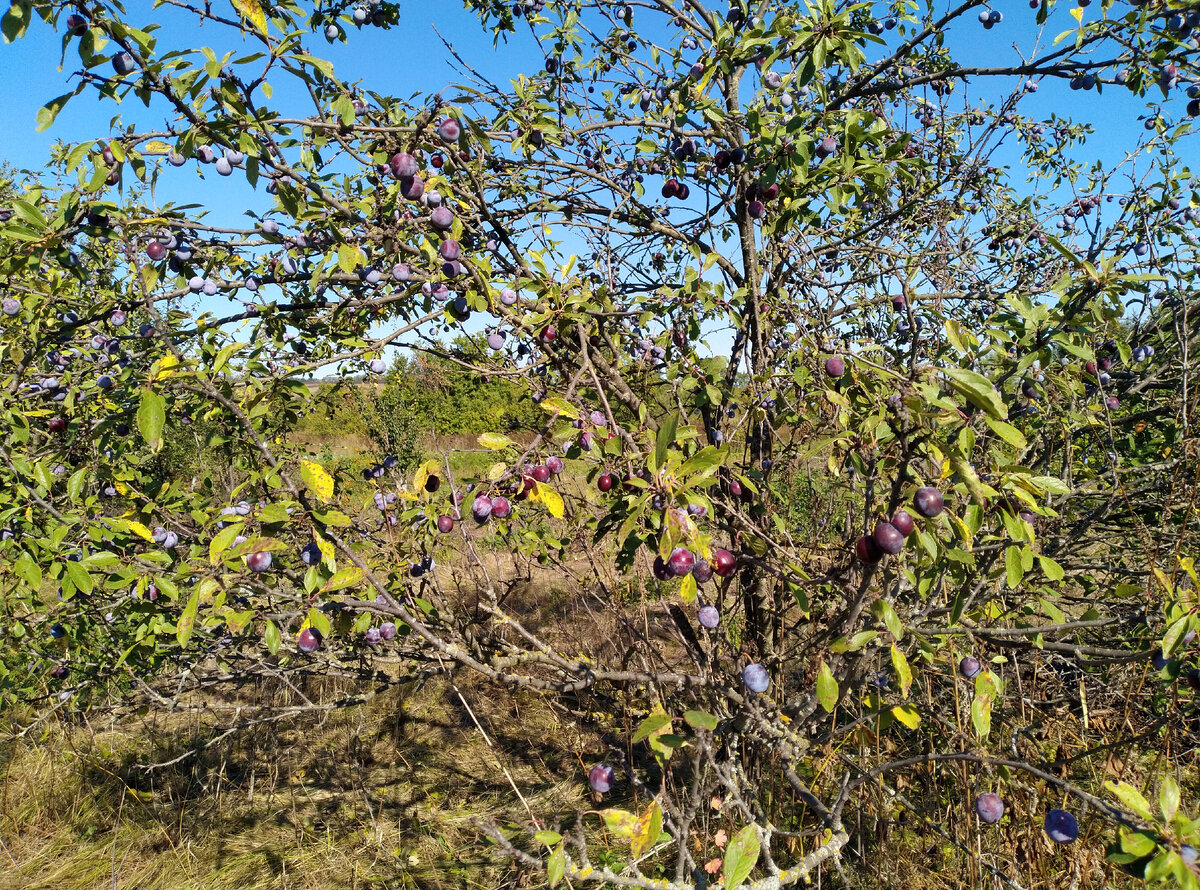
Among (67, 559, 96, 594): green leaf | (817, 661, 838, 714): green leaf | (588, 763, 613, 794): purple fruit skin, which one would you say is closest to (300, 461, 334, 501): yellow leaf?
(67, 559, 96, 594): green leaf

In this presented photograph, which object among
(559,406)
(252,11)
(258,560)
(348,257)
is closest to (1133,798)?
(559,406)

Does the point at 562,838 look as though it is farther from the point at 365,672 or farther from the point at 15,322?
the point at 15,322

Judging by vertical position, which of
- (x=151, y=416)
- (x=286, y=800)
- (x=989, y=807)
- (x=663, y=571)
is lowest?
(x=286, y=800)

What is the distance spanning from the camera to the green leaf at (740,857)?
3.20 feet

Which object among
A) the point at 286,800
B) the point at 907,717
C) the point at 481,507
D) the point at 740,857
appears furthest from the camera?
the point at 286,800

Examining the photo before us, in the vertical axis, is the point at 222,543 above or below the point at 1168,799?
above

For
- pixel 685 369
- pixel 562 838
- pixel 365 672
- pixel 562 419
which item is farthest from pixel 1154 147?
pixel 365 672

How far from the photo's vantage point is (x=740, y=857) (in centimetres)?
101

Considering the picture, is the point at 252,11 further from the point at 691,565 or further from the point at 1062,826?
the point at 1062,826

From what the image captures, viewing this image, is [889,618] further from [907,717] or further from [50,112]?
[50,112]

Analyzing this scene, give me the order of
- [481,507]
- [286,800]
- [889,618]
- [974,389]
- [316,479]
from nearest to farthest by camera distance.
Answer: [974,389]
[889,618]
[316,479]
[481,507]
[286,800]

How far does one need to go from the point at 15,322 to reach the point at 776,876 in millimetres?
2707

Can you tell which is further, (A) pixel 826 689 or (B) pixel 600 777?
(B) pixel 600 777

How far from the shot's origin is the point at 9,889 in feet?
8.82
